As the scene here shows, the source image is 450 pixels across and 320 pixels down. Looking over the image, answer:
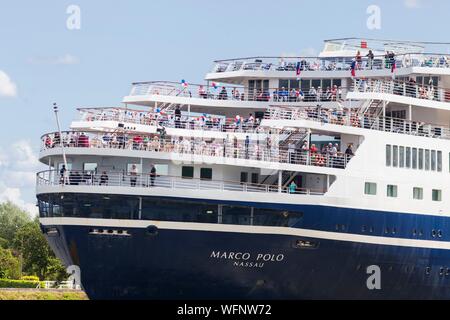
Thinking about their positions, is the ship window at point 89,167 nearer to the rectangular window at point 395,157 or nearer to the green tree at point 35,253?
the rectangular window at point 395,157

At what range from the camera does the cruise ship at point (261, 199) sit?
57.7 meters

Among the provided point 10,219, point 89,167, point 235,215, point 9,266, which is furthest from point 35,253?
point 10,219

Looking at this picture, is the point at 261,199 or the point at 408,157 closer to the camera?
the point at 261,199

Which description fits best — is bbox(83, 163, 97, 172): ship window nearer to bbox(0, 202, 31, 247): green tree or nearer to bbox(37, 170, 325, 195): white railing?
bbox(37, 170, 325, 195): white railing

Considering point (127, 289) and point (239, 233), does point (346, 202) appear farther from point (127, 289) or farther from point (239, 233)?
point (127, 289)

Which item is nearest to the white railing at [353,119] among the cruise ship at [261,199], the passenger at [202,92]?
the cruise ship at [261,199]

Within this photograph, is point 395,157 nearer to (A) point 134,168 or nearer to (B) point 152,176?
(B) point 152,176

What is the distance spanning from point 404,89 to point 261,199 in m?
11.6

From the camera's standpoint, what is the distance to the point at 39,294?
77.3 meters

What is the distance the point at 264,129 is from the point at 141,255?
9704 mm

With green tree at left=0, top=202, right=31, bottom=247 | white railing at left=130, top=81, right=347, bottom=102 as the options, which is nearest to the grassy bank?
white railing at left=130, top=81, right=347, bottom=102

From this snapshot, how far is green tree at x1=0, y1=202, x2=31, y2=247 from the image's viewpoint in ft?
501

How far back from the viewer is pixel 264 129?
6334 cm
